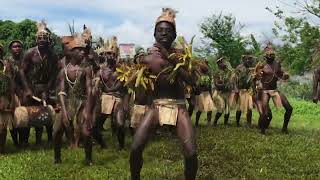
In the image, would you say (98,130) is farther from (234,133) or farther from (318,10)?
(318,10)

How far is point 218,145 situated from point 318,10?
638 inches

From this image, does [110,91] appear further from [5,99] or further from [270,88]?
[270,88]

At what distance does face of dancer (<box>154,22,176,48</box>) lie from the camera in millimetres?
7066

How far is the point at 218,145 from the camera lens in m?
11.2

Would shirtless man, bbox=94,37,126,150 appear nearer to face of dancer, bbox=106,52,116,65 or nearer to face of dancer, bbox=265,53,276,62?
face of dancer, bbox=106,52,116,65

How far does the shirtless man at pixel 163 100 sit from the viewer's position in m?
6.81

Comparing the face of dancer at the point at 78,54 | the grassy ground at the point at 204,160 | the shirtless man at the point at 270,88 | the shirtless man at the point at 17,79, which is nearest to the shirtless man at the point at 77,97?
the face of dancer at the point at 78,54

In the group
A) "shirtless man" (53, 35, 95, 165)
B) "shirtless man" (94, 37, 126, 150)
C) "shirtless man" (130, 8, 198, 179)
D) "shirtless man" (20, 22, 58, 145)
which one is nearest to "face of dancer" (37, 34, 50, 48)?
"shirtless man" (20, 22, 58, 145)

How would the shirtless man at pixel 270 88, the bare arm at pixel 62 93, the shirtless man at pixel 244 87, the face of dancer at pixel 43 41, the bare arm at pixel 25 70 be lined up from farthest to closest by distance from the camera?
1. the shirtless man at pixel 244 87
2. the shirtless man at pixel 270 88
3. the bare arm at pixel 25 70
4. the face of dancer at pixel 43 41
5. the bare arm at pixel 62 93

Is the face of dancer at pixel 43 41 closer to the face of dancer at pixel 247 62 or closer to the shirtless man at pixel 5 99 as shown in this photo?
the shirtless man at pixel 5 99

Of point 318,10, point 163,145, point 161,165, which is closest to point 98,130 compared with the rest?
point 163,145

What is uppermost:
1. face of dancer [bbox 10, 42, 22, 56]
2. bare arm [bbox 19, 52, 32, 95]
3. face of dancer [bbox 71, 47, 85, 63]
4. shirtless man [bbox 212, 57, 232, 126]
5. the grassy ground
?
face of dancer [bbox 10, 42, 22, 56]

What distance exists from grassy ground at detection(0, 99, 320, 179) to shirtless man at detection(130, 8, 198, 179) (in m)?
1.44

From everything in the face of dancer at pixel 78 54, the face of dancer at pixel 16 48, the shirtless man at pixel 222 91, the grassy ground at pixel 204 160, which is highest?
the face of dancer at pixel 16 48
